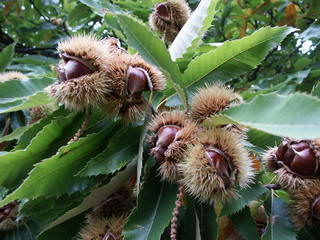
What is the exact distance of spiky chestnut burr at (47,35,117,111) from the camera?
3.01ft

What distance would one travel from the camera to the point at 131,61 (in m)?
0.98

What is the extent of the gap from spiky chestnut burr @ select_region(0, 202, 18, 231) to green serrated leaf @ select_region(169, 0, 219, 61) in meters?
0.80

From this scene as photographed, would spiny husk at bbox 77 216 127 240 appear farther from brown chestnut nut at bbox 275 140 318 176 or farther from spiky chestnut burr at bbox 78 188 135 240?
brown chestnut nut at bbox 275 140 318 176

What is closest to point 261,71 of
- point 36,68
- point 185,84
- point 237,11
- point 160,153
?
point 237,11

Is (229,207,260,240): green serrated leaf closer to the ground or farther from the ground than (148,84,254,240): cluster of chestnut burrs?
closer to the ground

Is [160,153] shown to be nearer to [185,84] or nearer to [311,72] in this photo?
[185,84]

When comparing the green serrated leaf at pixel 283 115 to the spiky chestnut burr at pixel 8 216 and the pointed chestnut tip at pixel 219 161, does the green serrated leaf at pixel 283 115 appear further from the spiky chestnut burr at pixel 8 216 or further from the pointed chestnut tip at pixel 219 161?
the spiky chestnut burr at pixel 8 216

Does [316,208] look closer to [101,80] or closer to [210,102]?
[210,102]

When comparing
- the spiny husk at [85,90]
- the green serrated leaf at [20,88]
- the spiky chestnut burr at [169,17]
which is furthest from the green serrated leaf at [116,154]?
the spiky chestnut burr at [169,17]

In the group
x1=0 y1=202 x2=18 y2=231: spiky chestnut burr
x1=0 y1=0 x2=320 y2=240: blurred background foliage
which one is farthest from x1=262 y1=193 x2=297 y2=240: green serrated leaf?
x1=0 y1=202 x2=18 y2=231: spiky chestnut burr

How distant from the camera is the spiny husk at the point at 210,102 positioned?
0.94 m

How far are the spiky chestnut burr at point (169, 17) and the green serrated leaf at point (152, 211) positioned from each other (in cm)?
71

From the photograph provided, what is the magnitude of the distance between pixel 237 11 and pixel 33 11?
60.6 inches

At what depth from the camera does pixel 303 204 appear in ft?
2.98
